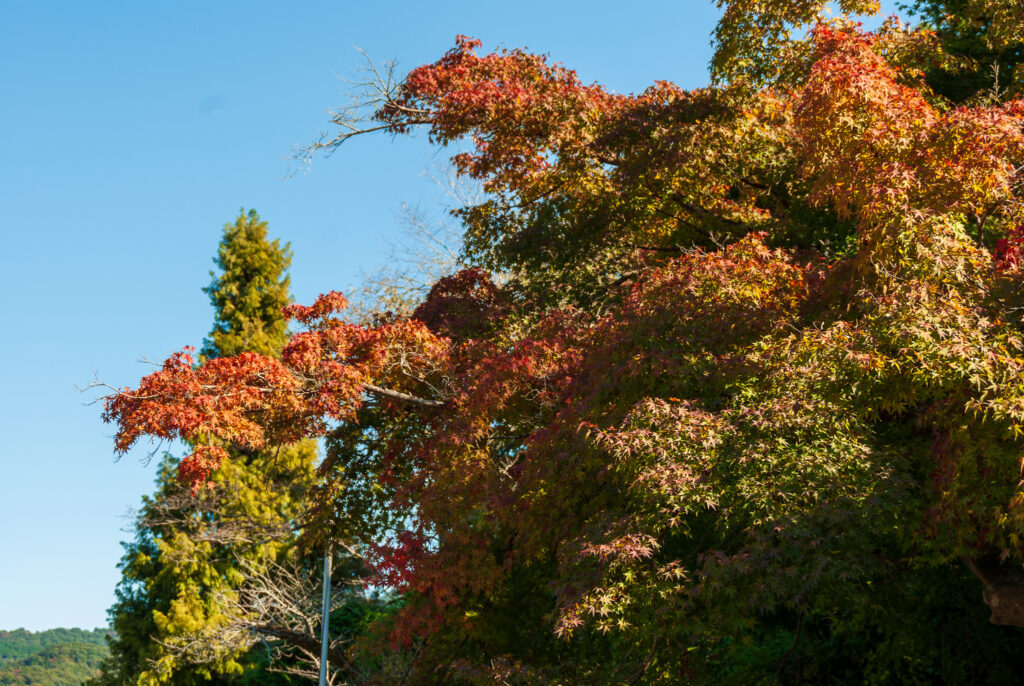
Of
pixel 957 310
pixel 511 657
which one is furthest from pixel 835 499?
pixel 511 657

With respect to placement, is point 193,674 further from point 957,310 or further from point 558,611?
point 957,310

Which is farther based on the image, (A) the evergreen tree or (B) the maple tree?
(A) the evergreen tree

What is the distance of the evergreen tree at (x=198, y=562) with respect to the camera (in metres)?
21.4

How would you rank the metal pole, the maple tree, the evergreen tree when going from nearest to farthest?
the maple tree
the metal pole
the evergreen tree

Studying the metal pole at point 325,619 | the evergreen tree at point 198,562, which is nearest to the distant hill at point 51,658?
the evergreen tree at point 198,562

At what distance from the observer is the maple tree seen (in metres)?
7.03

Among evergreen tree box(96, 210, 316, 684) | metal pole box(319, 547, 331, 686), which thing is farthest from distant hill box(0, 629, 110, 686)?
metal pole box(319, 547, 331, 686)

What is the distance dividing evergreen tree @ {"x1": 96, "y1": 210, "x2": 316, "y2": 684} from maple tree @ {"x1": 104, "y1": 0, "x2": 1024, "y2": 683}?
29.1 feet

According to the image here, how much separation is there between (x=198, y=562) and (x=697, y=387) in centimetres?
1711

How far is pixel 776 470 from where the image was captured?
7.16 meters

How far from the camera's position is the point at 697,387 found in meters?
8.67

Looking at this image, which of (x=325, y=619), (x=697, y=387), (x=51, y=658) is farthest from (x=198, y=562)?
(x=51, y=658)

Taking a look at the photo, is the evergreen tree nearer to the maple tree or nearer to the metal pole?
the metal pole

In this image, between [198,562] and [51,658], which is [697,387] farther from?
[51,658]
